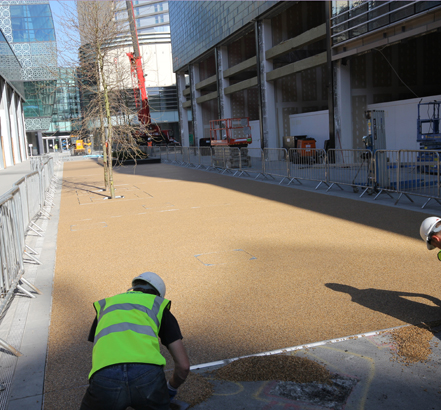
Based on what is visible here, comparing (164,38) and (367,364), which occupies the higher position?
(164,38)

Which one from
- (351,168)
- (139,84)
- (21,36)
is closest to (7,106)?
(139,84)

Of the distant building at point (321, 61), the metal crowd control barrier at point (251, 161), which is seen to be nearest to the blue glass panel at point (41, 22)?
the distant building at point (321, 61)

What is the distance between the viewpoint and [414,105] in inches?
838

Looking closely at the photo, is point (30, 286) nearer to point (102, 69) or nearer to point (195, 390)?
point (195, 390)

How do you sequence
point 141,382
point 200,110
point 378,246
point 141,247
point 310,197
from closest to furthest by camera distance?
point 141,382
point 378,246
point 141,247
point 310,197
point 200,110

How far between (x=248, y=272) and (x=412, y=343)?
2.94 metres

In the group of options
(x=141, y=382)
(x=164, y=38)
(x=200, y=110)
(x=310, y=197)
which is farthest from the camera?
(x=164, y=38)

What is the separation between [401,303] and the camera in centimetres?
534

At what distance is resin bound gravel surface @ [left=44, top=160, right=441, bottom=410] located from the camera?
4730 millimetres

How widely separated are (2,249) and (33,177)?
23.5 ft

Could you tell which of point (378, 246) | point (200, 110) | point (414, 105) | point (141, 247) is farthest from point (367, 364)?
point (200, 110)

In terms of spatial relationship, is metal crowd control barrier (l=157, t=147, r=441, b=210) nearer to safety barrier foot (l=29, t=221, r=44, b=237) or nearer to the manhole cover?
the manhole cover

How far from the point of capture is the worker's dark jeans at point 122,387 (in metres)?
2.54

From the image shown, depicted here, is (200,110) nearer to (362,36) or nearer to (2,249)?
(362,36)
